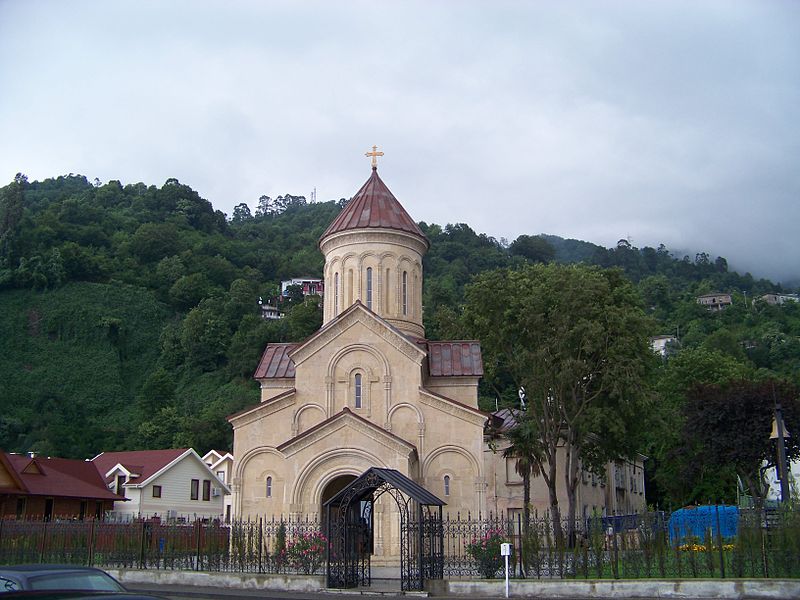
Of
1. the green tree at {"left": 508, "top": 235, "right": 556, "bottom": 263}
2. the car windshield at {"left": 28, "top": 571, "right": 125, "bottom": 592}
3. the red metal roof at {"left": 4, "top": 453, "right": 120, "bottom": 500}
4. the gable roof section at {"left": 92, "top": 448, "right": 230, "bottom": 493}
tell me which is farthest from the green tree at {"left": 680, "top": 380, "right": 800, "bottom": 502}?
the green tree at {"left": 508, "top": 235, "right": 556, "bottom": 263}

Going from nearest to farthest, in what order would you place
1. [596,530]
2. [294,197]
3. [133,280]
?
1. [596,530]
2. [133,280]
3. [294,197]

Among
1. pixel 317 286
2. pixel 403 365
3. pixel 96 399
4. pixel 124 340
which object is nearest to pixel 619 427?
pixel 403 365

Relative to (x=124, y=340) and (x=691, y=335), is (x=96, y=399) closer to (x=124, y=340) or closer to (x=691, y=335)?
(x=124, y=340)

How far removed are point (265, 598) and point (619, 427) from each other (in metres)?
15.7

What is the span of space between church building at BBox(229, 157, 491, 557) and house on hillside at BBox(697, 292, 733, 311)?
3117 inches

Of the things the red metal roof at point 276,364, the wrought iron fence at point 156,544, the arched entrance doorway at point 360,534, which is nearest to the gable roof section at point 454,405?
the red metal roof at point 276,364

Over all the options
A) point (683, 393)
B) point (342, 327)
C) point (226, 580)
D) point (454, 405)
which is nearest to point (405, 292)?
point (342, 327)

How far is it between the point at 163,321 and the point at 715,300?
7364 centimetres

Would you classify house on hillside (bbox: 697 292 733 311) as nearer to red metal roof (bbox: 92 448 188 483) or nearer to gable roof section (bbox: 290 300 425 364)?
red metal roof (bbox: 92 448 188 483)

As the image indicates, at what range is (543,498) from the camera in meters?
38.2

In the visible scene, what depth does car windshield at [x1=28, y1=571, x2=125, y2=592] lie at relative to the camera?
9.16 meters

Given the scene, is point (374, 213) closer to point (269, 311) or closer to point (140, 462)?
point (140, 462)

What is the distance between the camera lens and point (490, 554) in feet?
58.3

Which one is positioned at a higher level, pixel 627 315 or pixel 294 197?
pixel 294 197
